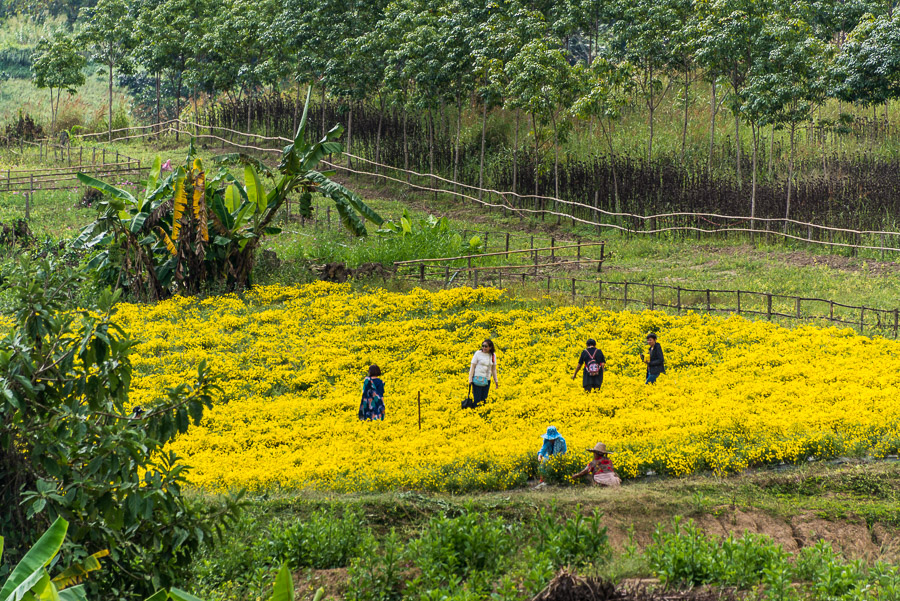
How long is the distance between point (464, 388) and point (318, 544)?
708 cm

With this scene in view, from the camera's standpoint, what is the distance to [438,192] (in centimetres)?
3806

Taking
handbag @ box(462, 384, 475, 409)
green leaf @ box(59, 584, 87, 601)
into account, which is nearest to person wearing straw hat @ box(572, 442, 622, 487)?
handbag @ box(462, 384, 475, 409)

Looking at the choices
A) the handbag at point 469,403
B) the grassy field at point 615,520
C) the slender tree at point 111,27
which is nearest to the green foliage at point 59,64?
the slender tree at point 111,27

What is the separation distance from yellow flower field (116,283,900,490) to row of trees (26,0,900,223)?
13.0 metres

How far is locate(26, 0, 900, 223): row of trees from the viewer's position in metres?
28.7

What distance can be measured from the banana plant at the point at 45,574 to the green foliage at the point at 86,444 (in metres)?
0.13

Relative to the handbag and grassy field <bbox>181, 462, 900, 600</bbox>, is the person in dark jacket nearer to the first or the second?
the handbag

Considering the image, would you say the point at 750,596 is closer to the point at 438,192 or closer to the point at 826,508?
the point at 826,508

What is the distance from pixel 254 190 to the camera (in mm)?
21953

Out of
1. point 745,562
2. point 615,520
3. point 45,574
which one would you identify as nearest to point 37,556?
point 45,574

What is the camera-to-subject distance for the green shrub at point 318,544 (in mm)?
8836

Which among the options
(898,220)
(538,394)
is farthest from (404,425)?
(898,220)

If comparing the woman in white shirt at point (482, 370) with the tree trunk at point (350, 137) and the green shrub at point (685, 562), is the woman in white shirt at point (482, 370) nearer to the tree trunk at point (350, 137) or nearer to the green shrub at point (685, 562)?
the green shrub at point (685, 562)

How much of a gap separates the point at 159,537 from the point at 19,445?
1.20 m
